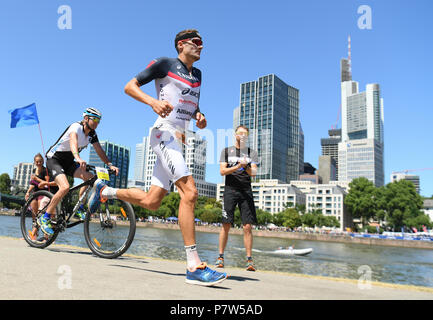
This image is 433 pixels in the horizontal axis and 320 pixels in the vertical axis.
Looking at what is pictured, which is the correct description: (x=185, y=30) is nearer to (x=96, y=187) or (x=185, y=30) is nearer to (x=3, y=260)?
(x=96, y=187)

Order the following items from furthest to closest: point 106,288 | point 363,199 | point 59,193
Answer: point 363,199, point 59,193, point 106,288

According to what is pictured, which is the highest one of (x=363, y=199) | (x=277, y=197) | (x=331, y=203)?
(x=277, y=197)

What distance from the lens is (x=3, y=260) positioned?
3.65 metres

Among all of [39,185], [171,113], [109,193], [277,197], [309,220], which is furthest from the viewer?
[277,197]

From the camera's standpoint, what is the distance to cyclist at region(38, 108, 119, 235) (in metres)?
5.73

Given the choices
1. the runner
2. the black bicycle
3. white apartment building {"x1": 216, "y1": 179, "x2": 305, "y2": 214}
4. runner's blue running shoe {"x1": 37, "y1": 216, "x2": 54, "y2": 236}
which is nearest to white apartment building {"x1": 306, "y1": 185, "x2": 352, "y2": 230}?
white apartment building {"x1": 216, "y1": 179, "x2": 305, "y2": 214}

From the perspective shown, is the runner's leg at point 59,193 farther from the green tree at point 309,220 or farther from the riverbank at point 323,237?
the green tree at point 309,220

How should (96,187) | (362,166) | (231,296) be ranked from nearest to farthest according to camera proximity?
(231,296)
(96,187)
(362,166)

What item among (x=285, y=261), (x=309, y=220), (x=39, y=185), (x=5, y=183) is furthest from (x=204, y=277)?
(x=5, y=183)

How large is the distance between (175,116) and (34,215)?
13.6 ft

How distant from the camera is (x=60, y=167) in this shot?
233 inches

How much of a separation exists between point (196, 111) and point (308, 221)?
111496 millimetres

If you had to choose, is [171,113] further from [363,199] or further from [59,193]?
[363,199]
